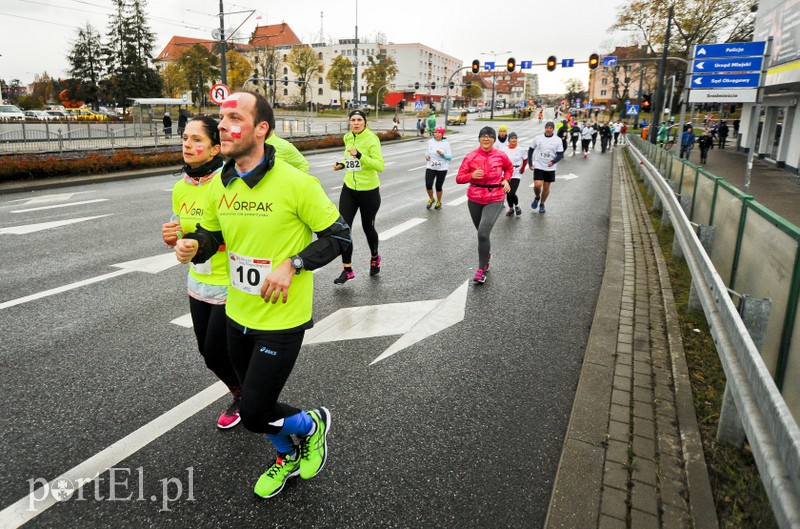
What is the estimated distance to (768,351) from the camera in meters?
3.68

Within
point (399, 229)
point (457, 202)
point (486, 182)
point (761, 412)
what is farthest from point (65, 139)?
point (761, 412)

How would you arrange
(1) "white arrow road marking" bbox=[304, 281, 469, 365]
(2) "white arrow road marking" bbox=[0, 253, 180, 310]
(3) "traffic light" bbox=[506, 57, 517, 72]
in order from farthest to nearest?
(3) "traffic light" bbox=[506, 57, 517, 72], (2) "white arrow road marking" bbox=[0, 253, 180, 310], (1) "white arrow road marking" bbox=[304, 281, 469, 365]

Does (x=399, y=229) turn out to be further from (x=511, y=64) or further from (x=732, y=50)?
(x=511, y=64)

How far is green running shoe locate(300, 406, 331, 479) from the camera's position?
10.2ft

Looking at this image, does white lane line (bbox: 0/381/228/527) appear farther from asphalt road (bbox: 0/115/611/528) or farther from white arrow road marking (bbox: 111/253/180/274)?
white arrow road marking (bbox: 111/253/180/274)

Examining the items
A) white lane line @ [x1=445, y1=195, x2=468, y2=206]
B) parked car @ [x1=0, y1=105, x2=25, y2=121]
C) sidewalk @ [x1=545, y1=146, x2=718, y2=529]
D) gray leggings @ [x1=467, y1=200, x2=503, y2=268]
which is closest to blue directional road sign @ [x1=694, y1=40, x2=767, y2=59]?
white lane line @ [x1=445, y1=195, x2=468, y2=206]

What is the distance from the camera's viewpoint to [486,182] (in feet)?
24.1

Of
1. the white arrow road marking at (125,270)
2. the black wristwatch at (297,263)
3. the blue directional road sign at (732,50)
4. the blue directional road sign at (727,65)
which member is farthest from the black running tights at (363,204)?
the blue directional road sign at (727,65)

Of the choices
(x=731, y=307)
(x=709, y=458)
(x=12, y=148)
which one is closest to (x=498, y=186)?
(x=731, y=307)

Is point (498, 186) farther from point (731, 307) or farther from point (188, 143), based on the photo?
point (188, 143)

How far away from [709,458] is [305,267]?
2698mm

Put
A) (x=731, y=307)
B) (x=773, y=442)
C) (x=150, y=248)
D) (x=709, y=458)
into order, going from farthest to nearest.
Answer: (x=150, y=248) < (x=731, y=307) < (x=709, y=458) < (x=773, y=442)

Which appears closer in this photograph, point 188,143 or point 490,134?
point 188,143

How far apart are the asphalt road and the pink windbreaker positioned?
1.12 m
